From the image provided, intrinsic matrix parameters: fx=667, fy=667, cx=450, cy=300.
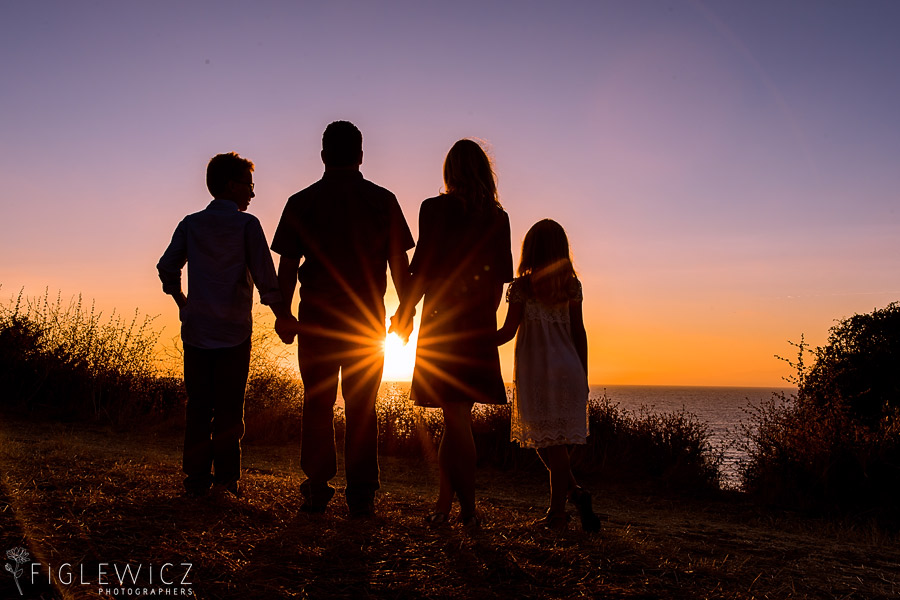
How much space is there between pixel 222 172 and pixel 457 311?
180 centimetres

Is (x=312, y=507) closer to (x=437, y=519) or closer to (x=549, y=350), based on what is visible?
(x=437, y=519)

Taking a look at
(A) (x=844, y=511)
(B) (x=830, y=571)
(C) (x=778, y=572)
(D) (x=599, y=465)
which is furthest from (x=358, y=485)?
(A) (x=844, y=511)

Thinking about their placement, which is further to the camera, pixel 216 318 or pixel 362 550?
pixel 216 318

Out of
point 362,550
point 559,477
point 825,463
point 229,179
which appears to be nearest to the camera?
point 362,550

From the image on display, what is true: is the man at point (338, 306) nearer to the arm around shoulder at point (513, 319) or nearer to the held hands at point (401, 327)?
the held hands at point (401, 327)

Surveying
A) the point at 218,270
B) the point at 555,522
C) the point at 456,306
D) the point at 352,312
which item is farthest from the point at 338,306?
the point at 555,522

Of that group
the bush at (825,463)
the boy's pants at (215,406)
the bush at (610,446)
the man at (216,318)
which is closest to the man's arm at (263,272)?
the man at (216,318)

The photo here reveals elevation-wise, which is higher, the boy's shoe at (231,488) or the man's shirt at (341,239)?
the man's shirt at (341,239)

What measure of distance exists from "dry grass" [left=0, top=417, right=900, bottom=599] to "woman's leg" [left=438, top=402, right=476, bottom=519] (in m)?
0.17

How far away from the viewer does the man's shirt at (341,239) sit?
158 inches

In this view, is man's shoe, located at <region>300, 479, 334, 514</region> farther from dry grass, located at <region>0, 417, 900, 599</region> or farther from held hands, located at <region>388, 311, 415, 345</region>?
held hands, located at <region>388, 311, 415, 345</region>

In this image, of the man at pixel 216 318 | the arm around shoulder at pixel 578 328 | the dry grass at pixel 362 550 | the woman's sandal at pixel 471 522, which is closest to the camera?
the dry grass at pixel 362 550

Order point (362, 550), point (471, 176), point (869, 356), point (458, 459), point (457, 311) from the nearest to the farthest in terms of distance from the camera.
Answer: point (362, 550)
point (458, 459)
point (457, 311)
point (471, 176)
point (869, 356)

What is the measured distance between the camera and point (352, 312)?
13.1ft
